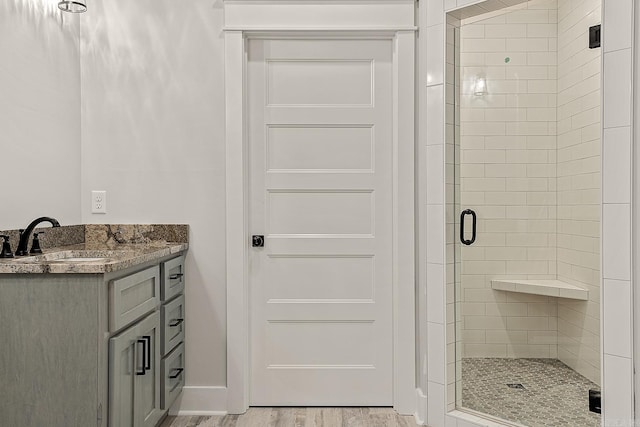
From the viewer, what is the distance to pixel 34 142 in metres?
2.62

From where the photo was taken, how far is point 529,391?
8.68 ft

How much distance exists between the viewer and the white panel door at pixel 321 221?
10.1 ft

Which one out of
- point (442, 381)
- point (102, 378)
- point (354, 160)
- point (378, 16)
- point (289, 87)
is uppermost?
point (378, 16)

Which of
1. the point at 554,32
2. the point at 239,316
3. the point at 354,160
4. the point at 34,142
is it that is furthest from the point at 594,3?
the point at 34,142

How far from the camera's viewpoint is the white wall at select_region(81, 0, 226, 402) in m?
3.04

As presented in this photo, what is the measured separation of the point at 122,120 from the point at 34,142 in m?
0.53

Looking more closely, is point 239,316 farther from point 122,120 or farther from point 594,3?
point 594,3

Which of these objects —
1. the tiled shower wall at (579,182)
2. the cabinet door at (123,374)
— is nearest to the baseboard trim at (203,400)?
the cabinet door at (123,374)

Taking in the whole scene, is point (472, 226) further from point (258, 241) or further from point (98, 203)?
point (98, 203)

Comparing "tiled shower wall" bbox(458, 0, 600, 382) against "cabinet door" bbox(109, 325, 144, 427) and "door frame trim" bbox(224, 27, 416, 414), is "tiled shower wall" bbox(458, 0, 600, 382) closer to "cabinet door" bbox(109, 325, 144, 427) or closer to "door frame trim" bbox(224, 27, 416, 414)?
"door frame trim" bbox(224, 27, 416, 414)

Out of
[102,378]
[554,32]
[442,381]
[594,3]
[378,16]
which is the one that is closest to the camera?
[102,378]

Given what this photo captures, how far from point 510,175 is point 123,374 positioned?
188cm

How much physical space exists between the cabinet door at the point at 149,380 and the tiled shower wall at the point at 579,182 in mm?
1806

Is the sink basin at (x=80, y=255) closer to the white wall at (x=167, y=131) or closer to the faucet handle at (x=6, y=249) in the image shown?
the faucet handle at (x=6, y=249)
